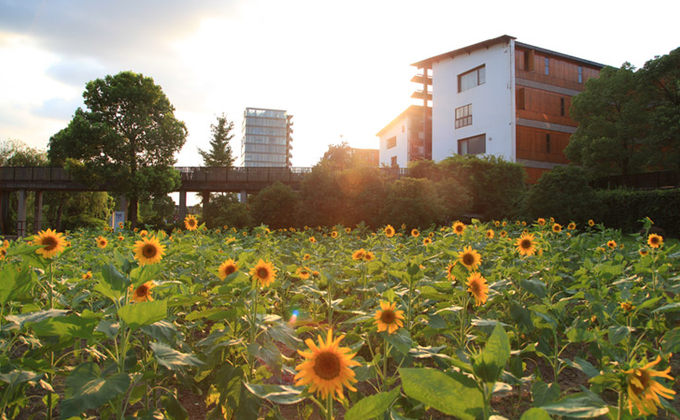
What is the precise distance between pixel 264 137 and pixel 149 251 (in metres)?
133

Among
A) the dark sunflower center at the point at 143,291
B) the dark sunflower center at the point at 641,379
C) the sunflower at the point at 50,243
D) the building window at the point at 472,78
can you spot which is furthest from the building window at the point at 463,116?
the dark sunflower center at the point at 641,379

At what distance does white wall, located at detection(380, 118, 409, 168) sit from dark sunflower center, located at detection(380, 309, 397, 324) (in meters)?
37.3

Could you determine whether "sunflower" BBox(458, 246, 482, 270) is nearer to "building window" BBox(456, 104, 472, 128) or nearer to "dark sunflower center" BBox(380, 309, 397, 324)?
"dark sunflower center" BBox(380, 309, 397, 324)

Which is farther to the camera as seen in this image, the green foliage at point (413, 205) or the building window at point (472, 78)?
the building window at point (472, 78)

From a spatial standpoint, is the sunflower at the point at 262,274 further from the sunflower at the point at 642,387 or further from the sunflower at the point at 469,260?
the sunflower at the point at 642,387

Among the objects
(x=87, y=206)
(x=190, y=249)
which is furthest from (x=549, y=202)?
(x=87, y=206)

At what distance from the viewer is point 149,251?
2.66 metres

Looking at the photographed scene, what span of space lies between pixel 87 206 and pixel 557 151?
3768 cm

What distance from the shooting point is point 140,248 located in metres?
2.69

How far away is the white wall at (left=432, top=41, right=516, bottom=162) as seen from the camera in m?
27.7

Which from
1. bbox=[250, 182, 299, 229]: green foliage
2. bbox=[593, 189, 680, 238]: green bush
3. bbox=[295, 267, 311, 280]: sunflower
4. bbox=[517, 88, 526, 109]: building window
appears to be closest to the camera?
bbox=[295, 267, 311, 280]: sunflower

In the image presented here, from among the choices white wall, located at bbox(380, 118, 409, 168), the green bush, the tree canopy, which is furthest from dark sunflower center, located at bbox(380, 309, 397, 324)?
white wall, located at bbox(380, 118, 409, 168)

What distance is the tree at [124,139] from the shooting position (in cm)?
2327

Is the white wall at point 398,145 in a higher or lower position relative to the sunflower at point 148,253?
higher
